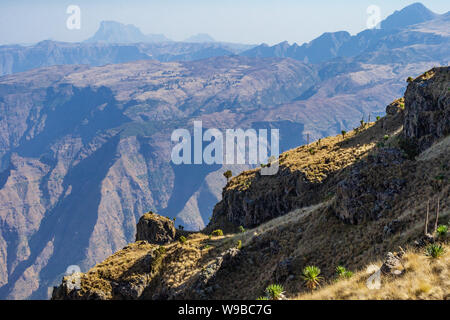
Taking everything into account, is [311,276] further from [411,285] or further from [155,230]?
[155,230]

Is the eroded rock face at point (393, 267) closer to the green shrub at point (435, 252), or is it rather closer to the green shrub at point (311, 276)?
the green shrub at point (435, 252)

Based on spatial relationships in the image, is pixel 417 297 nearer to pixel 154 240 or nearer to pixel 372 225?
pixel 372 225

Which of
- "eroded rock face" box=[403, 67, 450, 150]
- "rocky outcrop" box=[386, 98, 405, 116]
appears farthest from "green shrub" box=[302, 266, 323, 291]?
"rocky outcrop" box=[386, 98, 405, 116]

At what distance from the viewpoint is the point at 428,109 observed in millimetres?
70750

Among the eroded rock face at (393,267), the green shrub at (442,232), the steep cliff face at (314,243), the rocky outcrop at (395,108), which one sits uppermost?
the rocky outcrop at (395,108)

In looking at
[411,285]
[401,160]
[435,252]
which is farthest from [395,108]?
[411,285]

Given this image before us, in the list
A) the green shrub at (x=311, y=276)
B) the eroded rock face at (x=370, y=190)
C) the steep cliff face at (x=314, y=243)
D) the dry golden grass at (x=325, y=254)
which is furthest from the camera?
the eroded rock face at (x=370, y=190)

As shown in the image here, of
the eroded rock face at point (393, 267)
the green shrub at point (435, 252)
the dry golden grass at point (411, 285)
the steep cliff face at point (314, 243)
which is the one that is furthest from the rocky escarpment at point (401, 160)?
the dry golden grass at point (411, 285)

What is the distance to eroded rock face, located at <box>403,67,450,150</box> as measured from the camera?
66.4 metres

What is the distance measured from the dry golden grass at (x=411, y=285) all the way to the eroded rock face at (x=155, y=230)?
69.2 m

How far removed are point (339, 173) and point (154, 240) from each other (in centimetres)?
4942

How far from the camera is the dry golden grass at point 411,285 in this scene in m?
21.3

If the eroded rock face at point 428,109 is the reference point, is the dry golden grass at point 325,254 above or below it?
below

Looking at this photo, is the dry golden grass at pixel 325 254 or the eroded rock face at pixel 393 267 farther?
the eroded rock face at pixel 393 267
